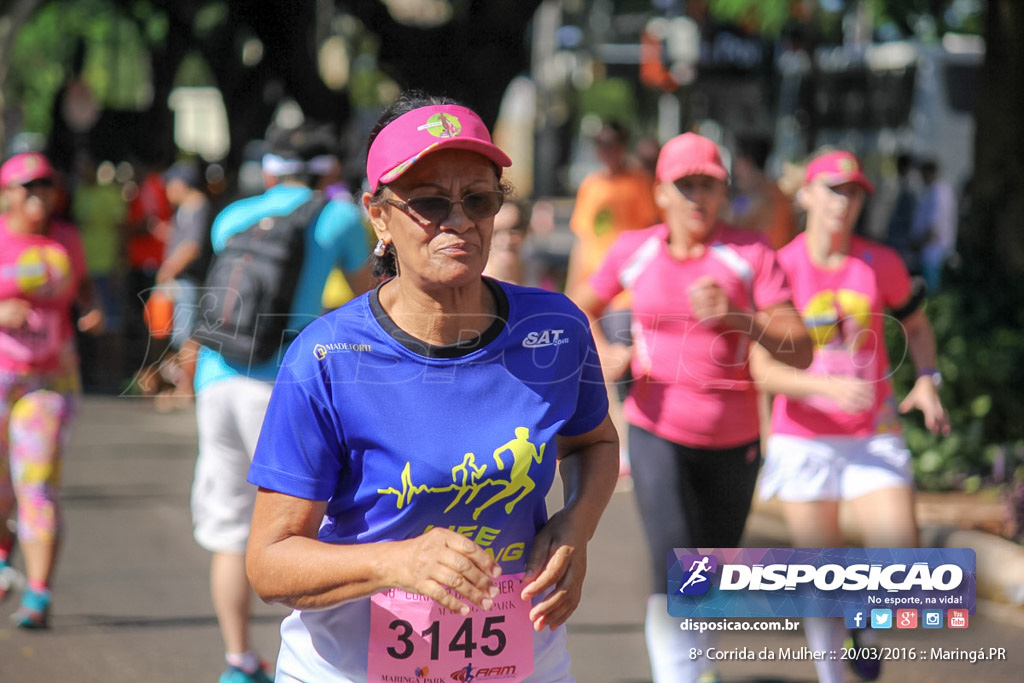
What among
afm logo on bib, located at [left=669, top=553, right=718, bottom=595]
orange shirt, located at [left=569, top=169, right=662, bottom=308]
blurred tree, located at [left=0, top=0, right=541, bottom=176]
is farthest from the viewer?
blurred tree, located at [left=0, top=0, right=541, bottom=176]

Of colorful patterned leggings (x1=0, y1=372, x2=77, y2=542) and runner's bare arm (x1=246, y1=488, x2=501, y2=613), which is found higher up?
runner's bare arm (x1=246, y1=488, x2=501, y2=613)

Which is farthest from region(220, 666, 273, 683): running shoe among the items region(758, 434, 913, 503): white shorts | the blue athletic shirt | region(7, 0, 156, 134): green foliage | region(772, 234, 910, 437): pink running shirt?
region(7, 0, 156, 134): green foliage

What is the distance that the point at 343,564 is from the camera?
108 inches

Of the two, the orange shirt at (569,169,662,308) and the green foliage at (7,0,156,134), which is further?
the green foliage at (7,0,156,134)

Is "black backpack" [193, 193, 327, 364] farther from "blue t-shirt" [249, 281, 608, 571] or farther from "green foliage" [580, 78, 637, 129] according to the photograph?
"green foliage" [580, 78, 637, 129]

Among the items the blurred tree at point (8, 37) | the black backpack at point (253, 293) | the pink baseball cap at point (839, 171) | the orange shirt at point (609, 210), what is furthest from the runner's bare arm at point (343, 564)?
the blurred tree at point (8, 37)

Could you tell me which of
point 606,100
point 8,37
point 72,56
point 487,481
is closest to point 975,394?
point 487,481

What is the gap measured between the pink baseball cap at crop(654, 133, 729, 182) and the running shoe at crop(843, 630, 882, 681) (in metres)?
1.90

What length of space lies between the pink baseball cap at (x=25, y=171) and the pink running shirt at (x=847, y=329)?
3.54m

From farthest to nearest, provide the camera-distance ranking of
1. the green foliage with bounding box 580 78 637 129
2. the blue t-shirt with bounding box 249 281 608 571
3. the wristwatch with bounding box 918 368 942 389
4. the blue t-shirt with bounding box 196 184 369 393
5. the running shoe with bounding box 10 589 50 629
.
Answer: the green foliage with bounding box 580 78 637 129 → the running shoe with bounding box 10 589 50 629 → the wristwatch with bounding box 918 368 942 389 → the blue t-shirt with bounding box 196 184 369 393 → the blue t-shirt with bounding box 249 281 608 571

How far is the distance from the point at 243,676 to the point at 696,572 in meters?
1.84

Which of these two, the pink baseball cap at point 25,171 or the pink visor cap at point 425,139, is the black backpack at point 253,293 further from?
the pink visor cap at point 425,139

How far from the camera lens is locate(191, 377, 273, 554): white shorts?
5625 millimetres

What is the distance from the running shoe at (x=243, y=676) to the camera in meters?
5.58
